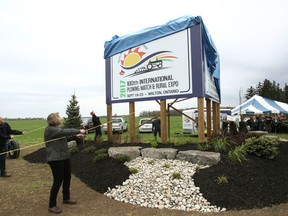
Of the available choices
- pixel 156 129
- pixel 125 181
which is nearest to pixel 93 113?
pixel 156 129

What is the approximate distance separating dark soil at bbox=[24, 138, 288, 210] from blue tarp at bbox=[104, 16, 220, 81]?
3854mm

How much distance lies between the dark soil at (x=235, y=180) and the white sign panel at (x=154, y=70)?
2.68 metres

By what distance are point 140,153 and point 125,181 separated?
1659 mm

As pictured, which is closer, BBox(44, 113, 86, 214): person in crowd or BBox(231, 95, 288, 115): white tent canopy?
BBox(44, 113, 86, 214): person in crowd

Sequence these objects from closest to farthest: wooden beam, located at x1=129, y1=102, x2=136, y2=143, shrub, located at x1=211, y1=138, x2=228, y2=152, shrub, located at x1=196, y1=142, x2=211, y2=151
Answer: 1. shrub, located at x1=211, y1=138, x2=228, y2=152
2. shrub, located at x1=196, y1=142, x2=211, y2=151
3. wooden beam, located at x1=129, y1=102, x2=136, y2=143

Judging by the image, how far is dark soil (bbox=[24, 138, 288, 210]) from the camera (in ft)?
15.8

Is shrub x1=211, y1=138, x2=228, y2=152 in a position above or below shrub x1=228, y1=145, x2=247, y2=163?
above

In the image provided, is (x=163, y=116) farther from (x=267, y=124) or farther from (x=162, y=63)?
(x=267, y=124)

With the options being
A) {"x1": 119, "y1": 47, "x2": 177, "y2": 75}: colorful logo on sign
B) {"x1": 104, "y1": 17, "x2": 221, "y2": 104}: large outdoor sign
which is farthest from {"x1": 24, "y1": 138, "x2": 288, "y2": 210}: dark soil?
{"x1": 119, "y1": 47, "x2": 177, "y2": 75}: colorful logo on sign

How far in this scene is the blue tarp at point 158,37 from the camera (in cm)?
802

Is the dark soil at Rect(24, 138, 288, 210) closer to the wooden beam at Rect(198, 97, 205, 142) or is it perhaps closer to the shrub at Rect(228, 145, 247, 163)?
the shrub at Rect(228, 145, 247, 163)

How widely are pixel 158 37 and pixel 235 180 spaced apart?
202 inches

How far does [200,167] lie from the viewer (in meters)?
6.15

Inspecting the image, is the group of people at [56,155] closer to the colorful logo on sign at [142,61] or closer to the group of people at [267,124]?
the colorful logo on sign at [142,61]
